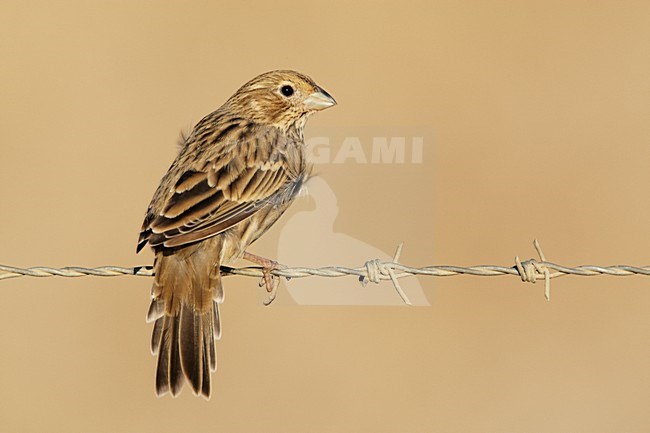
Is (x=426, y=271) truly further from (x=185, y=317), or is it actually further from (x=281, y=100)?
(x=281, y=100)

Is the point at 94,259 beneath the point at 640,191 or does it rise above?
beneath

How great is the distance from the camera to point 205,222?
604cm

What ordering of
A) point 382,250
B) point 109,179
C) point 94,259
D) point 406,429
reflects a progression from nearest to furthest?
→ point 382,250
point 406,429
point 94,259
point 109,179

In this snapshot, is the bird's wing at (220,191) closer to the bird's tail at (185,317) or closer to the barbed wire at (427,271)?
the bird's tail at (185,317)

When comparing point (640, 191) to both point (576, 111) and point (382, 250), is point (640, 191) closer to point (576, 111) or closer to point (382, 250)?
point (576, 111)

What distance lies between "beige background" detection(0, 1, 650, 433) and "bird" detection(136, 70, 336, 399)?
0.86 metres

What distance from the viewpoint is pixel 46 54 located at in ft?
44.5

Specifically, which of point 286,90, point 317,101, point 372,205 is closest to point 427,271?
point 317,101

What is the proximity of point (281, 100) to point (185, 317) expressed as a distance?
2022 millimetres

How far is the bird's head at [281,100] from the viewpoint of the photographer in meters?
7.46

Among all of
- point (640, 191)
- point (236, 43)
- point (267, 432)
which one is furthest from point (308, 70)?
point (267, 432)

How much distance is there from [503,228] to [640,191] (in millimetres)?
Answer: 1772

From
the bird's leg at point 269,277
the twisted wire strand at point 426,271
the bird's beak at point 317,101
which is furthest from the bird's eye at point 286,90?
the twisted wire strand at point 426,271

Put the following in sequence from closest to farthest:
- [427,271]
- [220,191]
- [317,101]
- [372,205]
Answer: [427,271] < [220,191] < [317,101] < [372,205]
